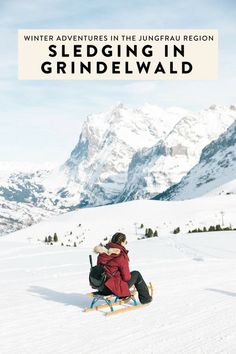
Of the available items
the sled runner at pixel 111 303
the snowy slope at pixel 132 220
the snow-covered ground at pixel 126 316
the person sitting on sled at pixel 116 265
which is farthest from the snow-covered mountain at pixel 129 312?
the snowy slope at pixel 132 220

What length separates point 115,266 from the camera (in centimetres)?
1077

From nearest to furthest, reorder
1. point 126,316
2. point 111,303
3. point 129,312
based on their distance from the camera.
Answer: point 126,316 < point 129,312 < point 111,303

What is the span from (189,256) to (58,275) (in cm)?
786

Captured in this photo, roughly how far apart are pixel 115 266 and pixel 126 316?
3.46 ft

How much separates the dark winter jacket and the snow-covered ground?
2.08ft

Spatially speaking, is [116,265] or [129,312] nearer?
[116,265]

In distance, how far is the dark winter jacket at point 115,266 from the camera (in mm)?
10695

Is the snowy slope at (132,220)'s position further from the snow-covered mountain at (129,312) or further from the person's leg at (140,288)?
the person's leg at (140,288)

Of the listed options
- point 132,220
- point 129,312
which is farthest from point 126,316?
point 132,220

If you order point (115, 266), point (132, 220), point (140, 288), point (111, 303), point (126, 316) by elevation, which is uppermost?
point (132, 220)

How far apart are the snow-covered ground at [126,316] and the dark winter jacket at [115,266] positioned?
2.08 feet

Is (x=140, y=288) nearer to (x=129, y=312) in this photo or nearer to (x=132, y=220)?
(x=129, y=312)

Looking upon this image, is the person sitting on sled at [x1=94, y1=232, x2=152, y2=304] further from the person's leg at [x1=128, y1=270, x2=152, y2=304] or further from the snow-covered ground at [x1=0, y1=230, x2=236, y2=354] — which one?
the snow-covered ground at [x1=0, y1=230, x2=236, y2=354]

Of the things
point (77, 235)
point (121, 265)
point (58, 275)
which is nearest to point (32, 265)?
point (58, 275)
